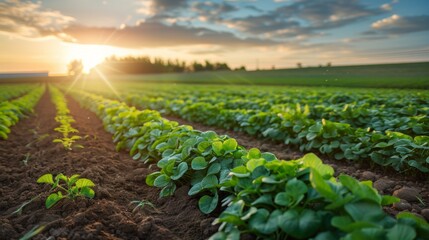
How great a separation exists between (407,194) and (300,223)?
2576mm

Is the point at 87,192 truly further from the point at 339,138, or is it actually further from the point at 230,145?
the point at 339,138

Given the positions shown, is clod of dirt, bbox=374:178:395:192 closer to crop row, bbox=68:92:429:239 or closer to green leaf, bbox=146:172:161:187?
crop row, bbox=68:92:429:239

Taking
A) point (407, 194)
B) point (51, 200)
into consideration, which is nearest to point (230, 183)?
point (51, 200)

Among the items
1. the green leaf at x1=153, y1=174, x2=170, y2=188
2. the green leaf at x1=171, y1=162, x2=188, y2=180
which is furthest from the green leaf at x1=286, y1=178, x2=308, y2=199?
the green leaf at x1=153, y1=174, x2=170, y2=188

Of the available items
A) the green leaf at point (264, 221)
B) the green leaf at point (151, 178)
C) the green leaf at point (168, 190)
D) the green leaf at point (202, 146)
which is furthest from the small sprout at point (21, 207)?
the green leaf at point (264, 221)

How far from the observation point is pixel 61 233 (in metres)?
2.55

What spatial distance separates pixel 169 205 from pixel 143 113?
126 inches

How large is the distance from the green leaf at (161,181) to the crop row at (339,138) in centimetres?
290

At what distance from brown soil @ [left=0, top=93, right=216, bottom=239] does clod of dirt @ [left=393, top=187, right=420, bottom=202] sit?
238cm

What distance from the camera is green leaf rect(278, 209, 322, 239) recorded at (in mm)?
1896

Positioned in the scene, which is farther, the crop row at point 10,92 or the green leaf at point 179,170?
the crop row at point 10,92

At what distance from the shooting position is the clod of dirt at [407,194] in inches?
149

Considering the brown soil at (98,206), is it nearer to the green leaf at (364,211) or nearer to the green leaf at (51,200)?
the green leaf at (51,200)

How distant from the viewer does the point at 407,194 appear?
12.5 feet
